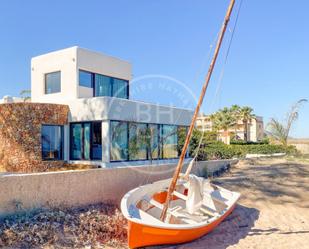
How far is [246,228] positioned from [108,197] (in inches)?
183

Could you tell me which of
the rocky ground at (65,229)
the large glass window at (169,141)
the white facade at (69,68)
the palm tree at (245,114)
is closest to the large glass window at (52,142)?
the white facade at (69,68)

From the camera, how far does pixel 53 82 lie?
64.1 ft

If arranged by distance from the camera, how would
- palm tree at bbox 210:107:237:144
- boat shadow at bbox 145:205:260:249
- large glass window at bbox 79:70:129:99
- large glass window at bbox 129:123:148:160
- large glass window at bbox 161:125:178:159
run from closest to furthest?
boat shadow at bbox 145:205:260:249 → large glass window at bbox 129:123:148:160 → large glass window at bbox 79:70:129:99 → large glass window at bbox 161:125:178:159 → palm tree at bbox 210:107:237:144

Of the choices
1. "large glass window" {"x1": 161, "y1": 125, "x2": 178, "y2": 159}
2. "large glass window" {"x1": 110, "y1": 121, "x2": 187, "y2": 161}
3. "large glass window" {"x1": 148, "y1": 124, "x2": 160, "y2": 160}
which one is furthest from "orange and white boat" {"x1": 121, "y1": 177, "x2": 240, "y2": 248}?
"large glass window" {"x1": 161, "y1": 125, "x2": 178, "y2": 159}

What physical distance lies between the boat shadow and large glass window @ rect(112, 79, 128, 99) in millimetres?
12694

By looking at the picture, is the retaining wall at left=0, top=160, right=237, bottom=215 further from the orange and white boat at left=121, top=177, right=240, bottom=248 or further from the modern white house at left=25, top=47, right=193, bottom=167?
the modern white house at left=25, top=47, right=193, bottom=167

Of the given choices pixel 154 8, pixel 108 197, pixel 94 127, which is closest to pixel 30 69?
pixel 94 127

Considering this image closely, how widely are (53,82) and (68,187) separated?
1237cm

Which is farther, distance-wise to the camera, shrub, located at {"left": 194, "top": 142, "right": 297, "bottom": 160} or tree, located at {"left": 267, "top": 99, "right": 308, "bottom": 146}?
tree, located at {"left": 267, "top": 99, "right": 308, "bottom": 146}

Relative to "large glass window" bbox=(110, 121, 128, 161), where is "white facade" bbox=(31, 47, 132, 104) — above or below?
above

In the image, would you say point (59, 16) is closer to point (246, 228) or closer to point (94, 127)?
point (94, 127)

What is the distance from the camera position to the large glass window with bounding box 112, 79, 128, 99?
2097 centimetres

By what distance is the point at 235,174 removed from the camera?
668 inches

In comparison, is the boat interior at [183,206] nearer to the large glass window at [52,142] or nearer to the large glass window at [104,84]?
the large glass window at [52,142]
